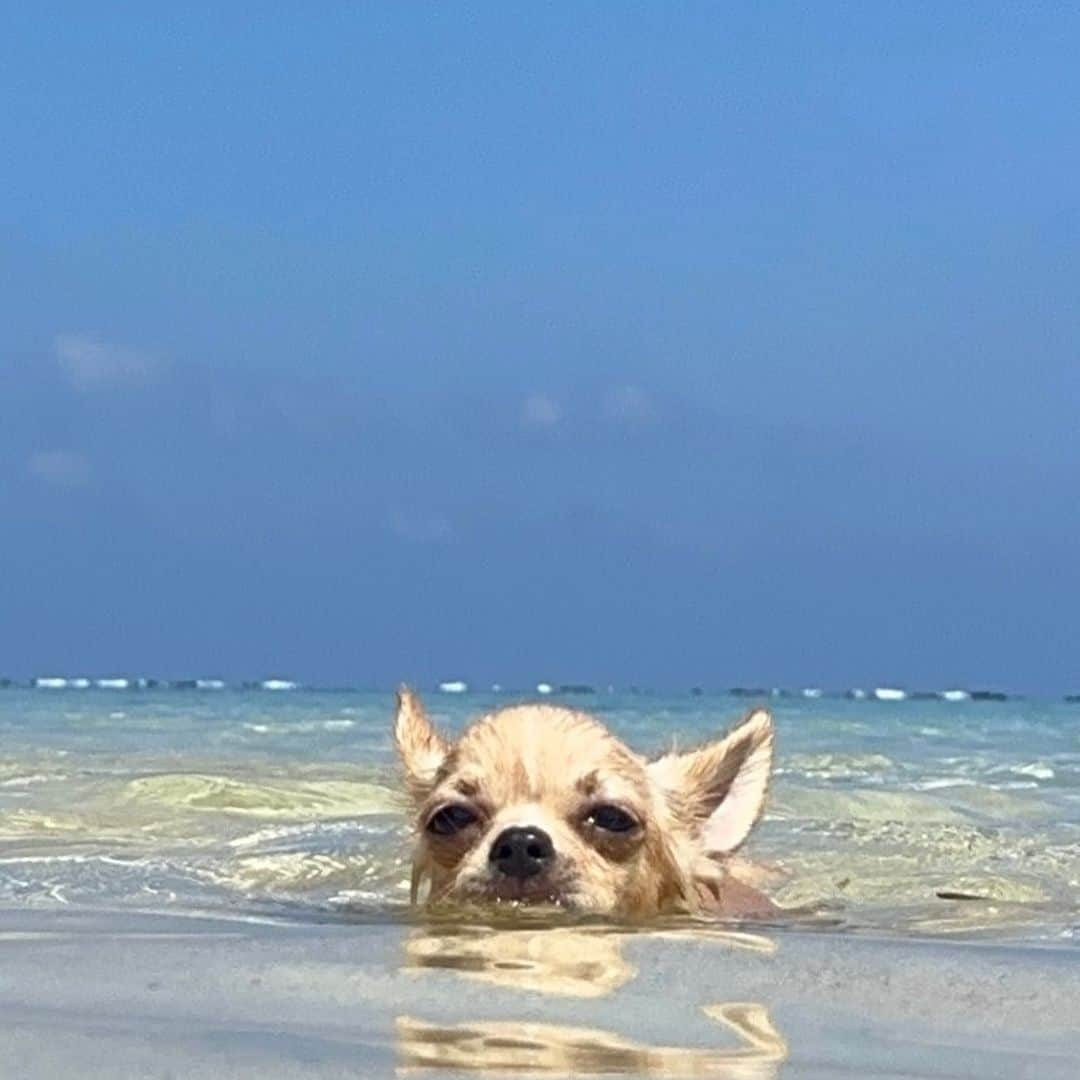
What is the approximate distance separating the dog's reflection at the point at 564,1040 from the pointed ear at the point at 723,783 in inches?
125

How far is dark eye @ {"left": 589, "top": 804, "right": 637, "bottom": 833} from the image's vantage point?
7.20 metres

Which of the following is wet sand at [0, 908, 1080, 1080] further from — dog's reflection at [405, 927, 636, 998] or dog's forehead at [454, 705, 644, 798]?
dog's forehead at [454, 705, 644, 798]

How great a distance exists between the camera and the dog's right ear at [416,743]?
8031 millimetres

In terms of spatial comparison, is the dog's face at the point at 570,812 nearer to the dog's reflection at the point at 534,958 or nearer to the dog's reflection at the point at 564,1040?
the dog's reflection at the point at 534,958

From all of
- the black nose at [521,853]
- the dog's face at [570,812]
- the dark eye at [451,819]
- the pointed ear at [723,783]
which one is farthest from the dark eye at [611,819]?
the pointed ear at [723,783]

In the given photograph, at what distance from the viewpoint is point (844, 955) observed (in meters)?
5.18

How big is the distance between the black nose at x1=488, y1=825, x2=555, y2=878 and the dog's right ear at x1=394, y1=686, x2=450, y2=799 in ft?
4.24

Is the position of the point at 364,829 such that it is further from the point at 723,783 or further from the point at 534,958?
the point at 534,958

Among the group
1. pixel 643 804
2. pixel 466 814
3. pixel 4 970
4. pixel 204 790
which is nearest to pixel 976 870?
pixel 643 804

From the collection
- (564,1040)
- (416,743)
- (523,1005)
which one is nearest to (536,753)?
(416,743)

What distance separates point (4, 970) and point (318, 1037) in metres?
1.22

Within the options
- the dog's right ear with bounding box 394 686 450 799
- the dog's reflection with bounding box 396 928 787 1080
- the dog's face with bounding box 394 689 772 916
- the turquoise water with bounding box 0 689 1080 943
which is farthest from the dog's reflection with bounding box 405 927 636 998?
the dog's right ear with bounding box 394 686 450 799

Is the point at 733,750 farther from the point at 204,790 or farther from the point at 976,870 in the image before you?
the point at 204,790

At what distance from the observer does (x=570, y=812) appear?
7.13 meters
